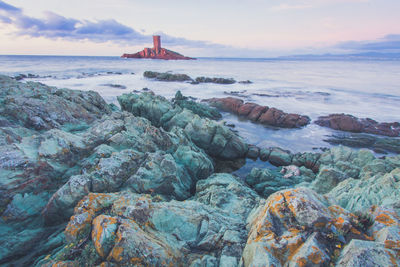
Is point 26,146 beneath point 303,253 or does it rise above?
above

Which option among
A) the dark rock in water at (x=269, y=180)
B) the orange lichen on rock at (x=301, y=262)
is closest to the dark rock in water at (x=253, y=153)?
the dark rock in water at (x=269, y=180)

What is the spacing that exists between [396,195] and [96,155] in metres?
12.0

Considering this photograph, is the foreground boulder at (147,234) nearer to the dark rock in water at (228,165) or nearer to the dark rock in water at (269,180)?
the dark rock in water at (269,180)

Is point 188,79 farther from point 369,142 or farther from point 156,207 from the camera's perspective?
point 156,207

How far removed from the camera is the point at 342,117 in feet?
90.7

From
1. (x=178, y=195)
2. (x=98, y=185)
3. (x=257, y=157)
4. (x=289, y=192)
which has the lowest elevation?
(x=257, y=157)

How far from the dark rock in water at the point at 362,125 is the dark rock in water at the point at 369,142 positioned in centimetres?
139

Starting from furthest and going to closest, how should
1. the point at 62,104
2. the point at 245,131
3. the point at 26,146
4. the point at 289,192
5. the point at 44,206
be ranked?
the point at 245,131 < the point at 62,104 < the point at 26,146 < the point at 44,206 < the point at 289,192

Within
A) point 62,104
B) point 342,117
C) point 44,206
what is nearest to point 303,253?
point 44,206

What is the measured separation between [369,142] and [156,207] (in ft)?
80.7

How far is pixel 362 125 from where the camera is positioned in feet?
84.7

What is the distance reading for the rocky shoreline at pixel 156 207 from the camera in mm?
4605

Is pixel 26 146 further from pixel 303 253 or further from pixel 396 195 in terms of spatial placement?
pixel 396 195

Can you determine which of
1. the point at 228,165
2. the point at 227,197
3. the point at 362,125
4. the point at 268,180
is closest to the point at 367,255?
the point at 227,197
